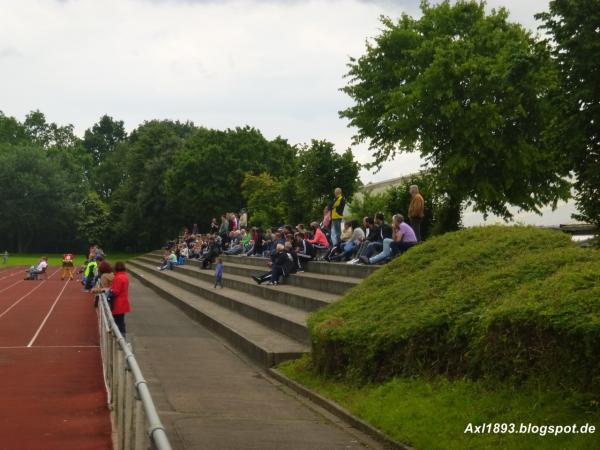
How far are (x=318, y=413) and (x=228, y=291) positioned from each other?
53.5ft

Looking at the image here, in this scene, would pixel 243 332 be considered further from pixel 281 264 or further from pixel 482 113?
pixel 482 113

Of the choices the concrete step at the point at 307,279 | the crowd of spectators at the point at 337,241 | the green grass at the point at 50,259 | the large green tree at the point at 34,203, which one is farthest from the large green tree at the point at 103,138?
the crowd of spectators at the point at 337,241

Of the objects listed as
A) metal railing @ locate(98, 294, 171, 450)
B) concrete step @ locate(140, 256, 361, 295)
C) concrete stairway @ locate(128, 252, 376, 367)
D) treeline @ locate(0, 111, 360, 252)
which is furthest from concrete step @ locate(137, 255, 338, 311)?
treeline @ locate(0, 111, 360, 252)

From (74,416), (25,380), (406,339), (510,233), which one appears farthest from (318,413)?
(25,380)

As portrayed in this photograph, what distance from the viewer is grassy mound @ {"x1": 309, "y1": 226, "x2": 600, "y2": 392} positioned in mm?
7727

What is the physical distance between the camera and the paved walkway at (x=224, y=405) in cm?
920

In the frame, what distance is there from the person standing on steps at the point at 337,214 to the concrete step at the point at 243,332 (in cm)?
344

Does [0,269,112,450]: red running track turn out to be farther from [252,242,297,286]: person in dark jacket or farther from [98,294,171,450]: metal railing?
[252,242,297,286]: person in dark jacket

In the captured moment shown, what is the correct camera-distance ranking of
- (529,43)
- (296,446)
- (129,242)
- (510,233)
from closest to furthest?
(296,446)
(510,233)
(529,43)
(129,242)

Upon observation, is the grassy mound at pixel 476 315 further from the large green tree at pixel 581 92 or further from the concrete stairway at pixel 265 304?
the large green tree at pixel 581 92

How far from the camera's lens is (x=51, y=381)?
44.7 ft

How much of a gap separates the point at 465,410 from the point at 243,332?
9.89 metres

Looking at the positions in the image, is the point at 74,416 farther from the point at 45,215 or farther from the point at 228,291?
the point at 45,215

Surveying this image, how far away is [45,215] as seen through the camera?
9462cm
